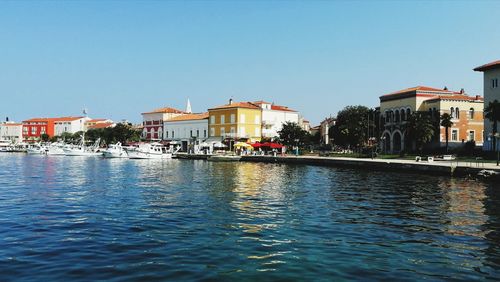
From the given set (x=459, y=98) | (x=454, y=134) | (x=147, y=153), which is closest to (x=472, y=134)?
(x=454, y=134)

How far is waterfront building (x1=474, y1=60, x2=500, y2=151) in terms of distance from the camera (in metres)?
54.6

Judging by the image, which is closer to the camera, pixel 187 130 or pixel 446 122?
pixel 446 122

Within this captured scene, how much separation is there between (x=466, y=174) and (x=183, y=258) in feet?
101

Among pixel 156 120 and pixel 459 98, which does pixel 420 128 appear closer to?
pixel 459 98

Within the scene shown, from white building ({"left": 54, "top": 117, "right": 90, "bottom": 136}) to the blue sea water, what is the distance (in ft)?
513

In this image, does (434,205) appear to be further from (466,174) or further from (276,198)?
(466,174)

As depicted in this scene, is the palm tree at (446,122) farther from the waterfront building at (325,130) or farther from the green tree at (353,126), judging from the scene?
the waterfront building at (325,130)

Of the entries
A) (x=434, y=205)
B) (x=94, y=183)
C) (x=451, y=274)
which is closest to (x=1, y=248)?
(x=451, y=274)

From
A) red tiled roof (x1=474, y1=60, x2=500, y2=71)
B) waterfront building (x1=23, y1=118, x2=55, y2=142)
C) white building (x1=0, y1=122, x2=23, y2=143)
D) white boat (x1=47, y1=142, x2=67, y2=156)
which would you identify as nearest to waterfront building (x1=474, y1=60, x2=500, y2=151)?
red tiled roof (x1=474, y1=60, x2=500, y2=71)

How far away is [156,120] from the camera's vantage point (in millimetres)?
113750

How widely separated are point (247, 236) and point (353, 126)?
6238cm

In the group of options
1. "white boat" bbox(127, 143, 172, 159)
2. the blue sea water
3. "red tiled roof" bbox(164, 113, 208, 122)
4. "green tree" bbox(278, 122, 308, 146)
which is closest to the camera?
the blue sea water

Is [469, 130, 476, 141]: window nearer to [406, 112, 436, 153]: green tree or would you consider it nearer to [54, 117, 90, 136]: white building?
[406, 112, 436, 153]: green tree

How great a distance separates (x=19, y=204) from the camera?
2002 centimetres
